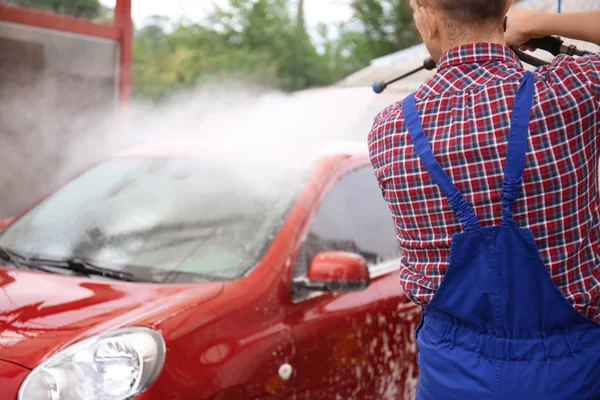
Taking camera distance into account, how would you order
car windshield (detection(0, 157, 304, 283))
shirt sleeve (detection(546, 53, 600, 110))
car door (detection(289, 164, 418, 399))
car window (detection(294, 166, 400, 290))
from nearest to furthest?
shirt sleeve (detection(546, 53, 600, 110)) < car door (detection(289, 164, 418, 399)) < car windshield (detection(0, 157, 304, 283)) < car window (detection(294, 166, 400, 290))

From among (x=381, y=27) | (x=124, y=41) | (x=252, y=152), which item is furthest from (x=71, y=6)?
(x=381, y=27)

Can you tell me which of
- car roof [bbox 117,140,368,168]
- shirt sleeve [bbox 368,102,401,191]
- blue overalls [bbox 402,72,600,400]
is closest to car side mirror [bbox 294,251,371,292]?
car roof [bbox 117,140,368,168]

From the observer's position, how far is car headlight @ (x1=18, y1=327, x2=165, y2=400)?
2.40 meters

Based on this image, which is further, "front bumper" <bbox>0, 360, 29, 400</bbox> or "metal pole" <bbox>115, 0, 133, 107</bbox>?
"metal pole" <bbox>115, 0, 133, 107</bbox>

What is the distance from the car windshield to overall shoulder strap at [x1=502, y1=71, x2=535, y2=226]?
4.85ft

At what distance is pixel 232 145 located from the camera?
153 inches

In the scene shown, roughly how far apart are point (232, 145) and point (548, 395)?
7.99ft

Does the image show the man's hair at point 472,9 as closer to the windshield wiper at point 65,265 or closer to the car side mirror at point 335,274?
the car side mirror at point 335,274

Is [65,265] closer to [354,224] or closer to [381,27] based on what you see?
[354,224]

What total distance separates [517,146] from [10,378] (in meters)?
1.69

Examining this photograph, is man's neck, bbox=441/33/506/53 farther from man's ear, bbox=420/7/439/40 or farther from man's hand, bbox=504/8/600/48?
man's hand, bbox=504/8/600/48

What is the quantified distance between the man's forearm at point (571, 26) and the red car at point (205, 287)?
52.1 inches

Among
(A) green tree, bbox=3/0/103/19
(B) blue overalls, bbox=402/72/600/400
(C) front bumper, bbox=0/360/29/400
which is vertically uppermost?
(A) green tree, bbox=3/0/103/19

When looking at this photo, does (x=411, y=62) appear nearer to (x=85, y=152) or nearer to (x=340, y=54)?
(x=85, y=152)
